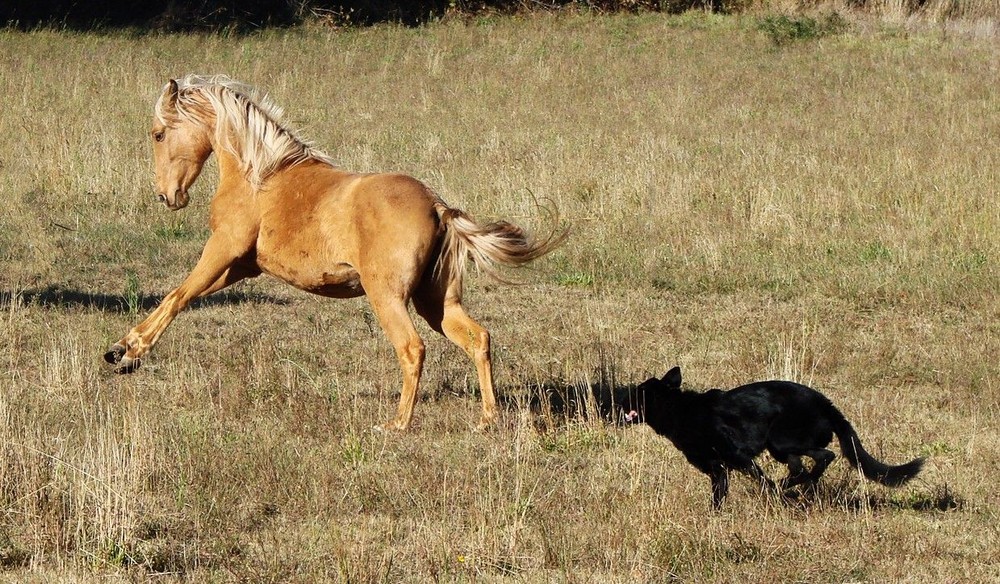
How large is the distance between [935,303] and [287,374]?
555 centimetres

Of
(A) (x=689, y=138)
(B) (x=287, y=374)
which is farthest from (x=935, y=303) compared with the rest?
(A) (x=689, y=138)

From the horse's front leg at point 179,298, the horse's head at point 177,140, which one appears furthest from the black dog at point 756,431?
the horse's head at point 177,140

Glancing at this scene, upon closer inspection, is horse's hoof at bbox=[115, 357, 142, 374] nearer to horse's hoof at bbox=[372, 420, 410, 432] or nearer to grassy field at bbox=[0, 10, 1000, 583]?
grassy field at bbox=[0, 10, 1000, 583]

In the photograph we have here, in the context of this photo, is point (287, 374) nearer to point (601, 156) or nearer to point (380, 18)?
point (601, 156)

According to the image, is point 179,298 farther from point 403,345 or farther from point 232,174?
point 403,345

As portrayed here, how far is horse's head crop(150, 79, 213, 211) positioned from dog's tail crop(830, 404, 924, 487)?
4.33 m

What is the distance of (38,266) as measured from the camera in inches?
440

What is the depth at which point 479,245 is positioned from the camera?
7.33 meters

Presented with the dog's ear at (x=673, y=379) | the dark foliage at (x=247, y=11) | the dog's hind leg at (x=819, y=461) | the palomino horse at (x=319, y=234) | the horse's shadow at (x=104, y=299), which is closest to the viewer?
the dog's hind leg at (x=819, y=461)

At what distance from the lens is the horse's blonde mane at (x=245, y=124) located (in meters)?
7.80

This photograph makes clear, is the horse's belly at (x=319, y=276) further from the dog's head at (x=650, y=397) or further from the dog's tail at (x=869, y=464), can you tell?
the dog's tail at (x=869, y=464)

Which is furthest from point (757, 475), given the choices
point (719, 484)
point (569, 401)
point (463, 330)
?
point (463, 330)

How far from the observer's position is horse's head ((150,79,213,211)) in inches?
316

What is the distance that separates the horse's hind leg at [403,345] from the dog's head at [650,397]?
1422 millimetres
